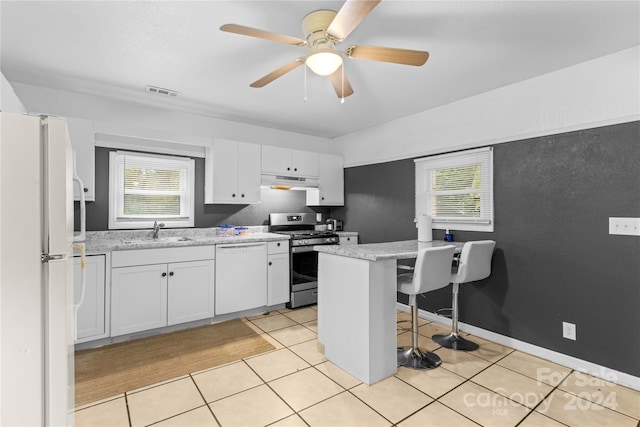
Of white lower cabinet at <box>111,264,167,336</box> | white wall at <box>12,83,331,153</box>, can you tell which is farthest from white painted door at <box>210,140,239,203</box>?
white lower cabinet at <box>111,264,167,336</box>

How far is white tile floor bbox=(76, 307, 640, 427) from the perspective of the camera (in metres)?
1.91

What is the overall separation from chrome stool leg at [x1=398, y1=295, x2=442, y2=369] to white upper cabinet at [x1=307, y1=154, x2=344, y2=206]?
240 cm

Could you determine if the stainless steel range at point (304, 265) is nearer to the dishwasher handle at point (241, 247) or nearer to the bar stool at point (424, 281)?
the dishwasher handle at point (241, 247)

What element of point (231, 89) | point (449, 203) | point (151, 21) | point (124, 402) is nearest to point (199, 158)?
point (231, 89)

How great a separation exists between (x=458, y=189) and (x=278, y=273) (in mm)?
2298

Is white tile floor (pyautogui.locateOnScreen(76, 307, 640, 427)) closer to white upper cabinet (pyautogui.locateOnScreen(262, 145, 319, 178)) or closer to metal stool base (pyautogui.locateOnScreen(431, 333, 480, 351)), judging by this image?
metal stool base (pyautogui.locateOnScreen(431, 333, 480, 351))

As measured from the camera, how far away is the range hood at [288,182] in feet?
13.9

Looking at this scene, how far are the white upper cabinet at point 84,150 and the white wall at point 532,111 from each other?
3333 millimetres

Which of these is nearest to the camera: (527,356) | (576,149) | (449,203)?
(576,149)

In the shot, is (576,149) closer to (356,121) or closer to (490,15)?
(490,15)

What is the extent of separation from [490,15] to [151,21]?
2134mm

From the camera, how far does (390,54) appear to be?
196 centimetres

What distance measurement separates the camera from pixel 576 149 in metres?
2.57

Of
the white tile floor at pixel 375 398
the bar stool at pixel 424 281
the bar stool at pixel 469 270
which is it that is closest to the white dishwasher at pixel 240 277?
the white tile floor at pixel 375 398
